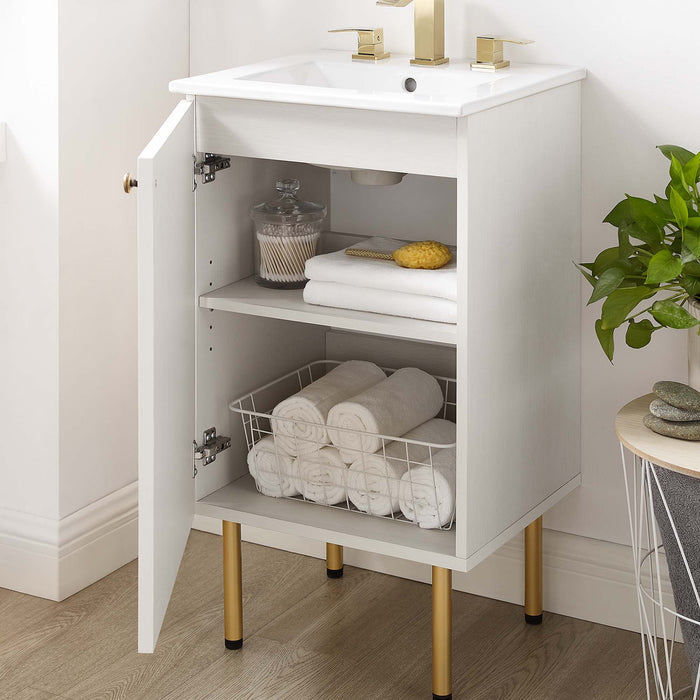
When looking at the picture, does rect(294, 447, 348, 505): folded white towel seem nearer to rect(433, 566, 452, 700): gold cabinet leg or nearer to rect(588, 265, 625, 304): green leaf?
rect(433, 566, 452, 700): gold cabinet leg

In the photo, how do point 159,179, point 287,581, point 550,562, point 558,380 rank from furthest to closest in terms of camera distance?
point 287,581
point 550,562
point 558,380
point 159,179

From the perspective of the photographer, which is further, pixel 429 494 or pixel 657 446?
pixel 429 494

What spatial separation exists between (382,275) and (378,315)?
6cm

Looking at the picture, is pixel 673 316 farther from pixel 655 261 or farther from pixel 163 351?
pixel 163 351

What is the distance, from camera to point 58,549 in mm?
2090

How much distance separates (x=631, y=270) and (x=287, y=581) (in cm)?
96

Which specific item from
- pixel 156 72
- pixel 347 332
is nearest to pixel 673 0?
pixel 347 332

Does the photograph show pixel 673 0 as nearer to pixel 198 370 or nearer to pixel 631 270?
pixel 631 270

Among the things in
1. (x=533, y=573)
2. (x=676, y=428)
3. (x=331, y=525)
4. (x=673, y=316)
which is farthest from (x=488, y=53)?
(x=533, y=573)

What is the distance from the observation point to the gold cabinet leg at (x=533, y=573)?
194cm

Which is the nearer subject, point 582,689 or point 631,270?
point 631,270

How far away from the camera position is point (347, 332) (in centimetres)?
215

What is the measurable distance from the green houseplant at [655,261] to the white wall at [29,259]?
96 centimetres

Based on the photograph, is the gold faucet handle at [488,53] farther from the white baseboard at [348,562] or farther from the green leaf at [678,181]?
the white baseboard at [348,562]
